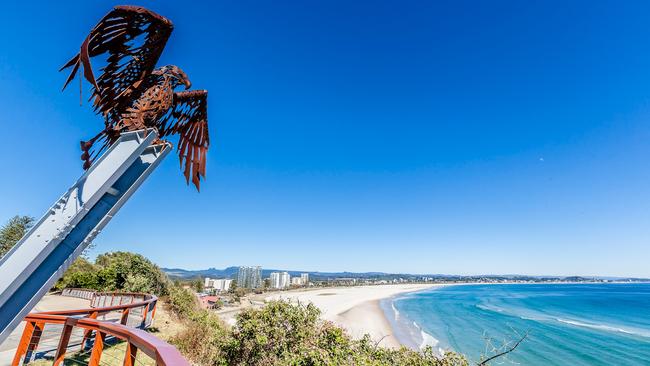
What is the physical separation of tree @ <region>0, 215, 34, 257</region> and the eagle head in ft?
116

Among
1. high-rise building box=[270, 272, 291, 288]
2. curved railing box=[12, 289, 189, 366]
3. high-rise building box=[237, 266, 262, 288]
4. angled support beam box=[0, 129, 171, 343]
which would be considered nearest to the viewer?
curved railing box=[12, 289, 189, 366]

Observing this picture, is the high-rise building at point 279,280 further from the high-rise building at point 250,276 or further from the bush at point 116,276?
the bush at point 116,276

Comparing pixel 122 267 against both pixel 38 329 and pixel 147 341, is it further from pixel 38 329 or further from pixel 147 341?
pixel 147 341

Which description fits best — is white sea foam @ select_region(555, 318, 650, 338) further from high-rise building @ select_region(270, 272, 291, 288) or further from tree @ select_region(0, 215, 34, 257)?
high-rise building @ select_region(270, 272, 291, 288)

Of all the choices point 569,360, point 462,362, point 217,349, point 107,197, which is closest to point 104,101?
point 107,197

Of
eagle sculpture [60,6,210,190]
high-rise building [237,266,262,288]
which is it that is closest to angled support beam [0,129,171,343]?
eagle sculpture [60,6,210,190]

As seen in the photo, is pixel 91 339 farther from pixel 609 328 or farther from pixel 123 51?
pixel 609 328

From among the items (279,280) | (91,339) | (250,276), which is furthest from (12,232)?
(279,280)

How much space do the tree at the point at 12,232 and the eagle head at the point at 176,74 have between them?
35.2 metres

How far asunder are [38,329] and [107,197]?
336 centimetres

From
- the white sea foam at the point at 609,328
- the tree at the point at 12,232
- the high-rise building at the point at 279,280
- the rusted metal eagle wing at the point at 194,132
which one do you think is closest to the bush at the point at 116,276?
the tree at the point at 12,232

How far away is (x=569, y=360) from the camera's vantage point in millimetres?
22922

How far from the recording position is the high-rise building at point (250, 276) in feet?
385

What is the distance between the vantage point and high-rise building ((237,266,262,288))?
11728cm
